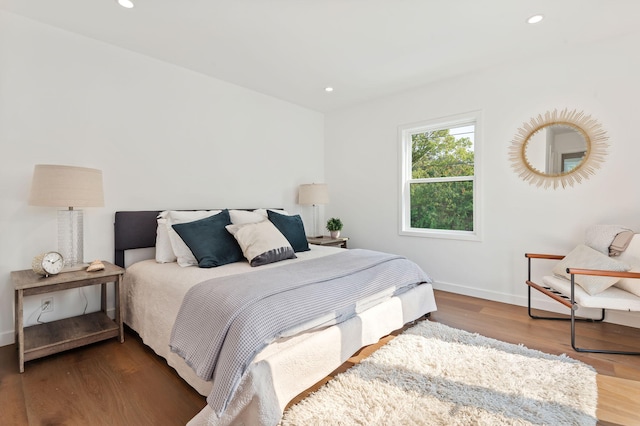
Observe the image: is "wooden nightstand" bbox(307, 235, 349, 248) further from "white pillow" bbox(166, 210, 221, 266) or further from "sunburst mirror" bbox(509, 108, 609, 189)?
"sunburst mirror" bbox(509, 108, 609, 189)

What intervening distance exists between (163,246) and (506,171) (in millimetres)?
3460

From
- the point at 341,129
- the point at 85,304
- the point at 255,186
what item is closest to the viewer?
the point at 85,304

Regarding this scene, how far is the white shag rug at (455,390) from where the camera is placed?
152 cm

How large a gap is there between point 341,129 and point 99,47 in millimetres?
3004

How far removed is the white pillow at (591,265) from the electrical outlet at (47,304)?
4172mm

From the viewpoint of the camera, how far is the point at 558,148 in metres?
2.93

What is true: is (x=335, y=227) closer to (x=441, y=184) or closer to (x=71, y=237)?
(x=441, y=184)

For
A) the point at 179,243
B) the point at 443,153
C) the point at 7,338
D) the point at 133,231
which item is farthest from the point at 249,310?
the point at 443,153

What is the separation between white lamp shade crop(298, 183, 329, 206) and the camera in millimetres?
4145

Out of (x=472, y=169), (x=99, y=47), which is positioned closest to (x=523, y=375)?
(x=472, y=169)

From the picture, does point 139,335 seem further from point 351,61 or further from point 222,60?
point 351,61

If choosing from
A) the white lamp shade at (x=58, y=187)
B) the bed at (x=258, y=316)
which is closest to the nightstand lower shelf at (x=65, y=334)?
the bed at (x=258, y=316)

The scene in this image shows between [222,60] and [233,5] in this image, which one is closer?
[233,5]

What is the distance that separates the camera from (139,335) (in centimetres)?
238
